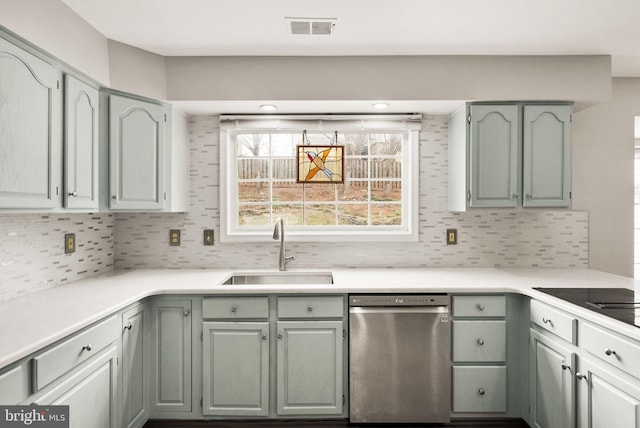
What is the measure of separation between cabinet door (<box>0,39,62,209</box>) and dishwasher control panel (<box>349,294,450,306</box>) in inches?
65.8

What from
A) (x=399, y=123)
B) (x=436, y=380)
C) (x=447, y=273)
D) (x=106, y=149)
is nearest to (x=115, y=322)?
(x=106, y=149)

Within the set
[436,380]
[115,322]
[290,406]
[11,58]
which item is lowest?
[290,406]

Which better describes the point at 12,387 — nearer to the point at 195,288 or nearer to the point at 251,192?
the point at 195,288

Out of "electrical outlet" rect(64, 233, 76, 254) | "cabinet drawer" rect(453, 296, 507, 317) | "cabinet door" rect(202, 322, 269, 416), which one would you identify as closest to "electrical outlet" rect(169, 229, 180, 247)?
"electrical outlet" rect(64, 233, 76, 254)

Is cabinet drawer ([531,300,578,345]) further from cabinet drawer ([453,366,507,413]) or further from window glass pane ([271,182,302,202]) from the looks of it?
window glass pane ([271,182,302,202])

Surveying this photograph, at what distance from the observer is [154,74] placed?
2537 millimetres

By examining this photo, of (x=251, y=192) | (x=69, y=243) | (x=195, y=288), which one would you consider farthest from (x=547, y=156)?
(x=69, y=243)

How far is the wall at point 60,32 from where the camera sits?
5.34 ft

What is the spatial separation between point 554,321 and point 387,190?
1.50 meters

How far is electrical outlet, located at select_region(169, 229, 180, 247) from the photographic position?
301 cm

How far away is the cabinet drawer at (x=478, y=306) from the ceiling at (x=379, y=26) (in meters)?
1.55

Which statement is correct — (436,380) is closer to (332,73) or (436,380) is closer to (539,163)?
(539,163)

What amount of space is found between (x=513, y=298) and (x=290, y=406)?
4.85 feet

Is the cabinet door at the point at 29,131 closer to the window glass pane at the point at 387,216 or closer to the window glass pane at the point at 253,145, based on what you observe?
the window glass pane at the point at 253,145
